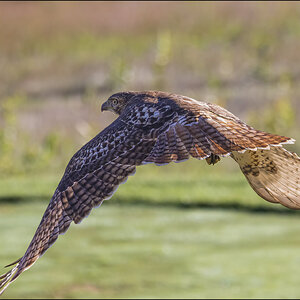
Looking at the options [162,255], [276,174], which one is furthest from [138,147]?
[162,255]

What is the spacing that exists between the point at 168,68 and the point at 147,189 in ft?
19.5

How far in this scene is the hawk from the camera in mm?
3551

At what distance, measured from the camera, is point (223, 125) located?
3.69 meters

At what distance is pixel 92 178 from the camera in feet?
12.4

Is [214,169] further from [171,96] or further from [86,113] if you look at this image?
[171,96]

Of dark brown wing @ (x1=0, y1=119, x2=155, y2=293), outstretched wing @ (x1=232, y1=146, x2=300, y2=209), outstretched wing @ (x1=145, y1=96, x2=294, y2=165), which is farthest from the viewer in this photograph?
outstretched wing @ (x1=232, y1=146, x2=300, y2=209)

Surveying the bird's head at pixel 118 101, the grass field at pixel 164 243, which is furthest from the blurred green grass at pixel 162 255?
the bird's head at pixel 118 101

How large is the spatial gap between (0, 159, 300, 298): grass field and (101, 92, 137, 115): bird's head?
80.6 inches

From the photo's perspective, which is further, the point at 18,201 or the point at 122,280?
the point at 18,201

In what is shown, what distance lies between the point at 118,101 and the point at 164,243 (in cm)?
358

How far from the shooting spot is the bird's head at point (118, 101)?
4.60 meters

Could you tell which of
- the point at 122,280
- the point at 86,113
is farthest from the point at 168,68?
the point at 122,280

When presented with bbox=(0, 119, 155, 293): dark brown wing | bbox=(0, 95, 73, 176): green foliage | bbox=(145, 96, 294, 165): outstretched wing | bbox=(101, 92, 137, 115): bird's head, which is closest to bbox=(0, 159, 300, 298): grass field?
bbox=(0, 95, 73, 176): green foliage

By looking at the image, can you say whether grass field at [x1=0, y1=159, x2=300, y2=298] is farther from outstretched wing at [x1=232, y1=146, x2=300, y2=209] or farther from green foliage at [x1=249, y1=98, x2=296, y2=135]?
outstretched wing at [x1=232, y1=146, x2=300, y2=209]
